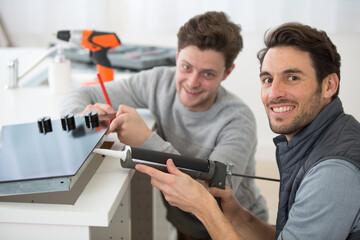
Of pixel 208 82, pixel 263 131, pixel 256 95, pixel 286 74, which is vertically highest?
pixel 286 74

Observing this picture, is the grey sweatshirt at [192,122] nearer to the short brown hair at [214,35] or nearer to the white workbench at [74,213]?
the short brown hair at [214,35]

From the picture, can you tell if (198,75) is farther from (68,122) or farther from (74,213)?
(74,213)

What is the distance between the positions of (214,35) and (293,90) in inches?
17.4

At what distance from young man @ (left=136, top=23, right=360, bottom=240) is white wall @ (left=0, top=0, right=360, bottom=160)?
5.96 ft

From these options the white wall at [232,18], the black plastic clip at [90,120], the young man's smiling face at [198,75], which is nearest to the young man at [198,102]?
the young man's smiling face at [198,75]

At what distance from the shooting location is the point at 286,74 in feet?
3.20

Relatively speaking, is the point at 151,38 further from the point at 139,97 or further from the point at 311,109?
the point at 311,109

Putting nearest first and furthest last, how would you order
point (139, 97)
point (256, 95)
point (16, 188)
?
point (16, 188) < point (139, 97) < point (256, 95)

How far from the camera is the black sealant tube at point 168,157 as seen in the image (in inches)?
36.6

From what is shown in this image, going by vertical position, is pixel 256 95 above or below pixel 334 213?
below

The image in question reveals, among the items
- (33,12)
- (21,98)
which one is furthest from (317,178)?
(33,12)

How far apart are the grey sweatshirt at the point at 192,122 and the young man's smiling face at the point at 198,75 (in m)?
0.04

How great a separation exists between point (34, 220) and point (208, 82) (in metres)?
0.75

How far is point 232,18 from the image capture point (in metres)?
2.74
